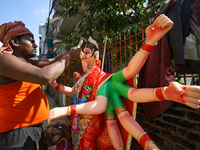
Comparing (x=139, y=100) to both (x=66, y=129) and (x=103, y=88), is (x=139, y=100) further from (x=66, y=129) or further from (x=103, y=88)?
(x=66, y=129)

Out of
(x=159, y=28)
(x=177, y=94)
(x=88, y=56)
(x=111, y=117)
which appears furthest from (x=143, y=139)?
(x=88, y=56)

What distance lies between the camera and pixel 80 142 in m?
1.43

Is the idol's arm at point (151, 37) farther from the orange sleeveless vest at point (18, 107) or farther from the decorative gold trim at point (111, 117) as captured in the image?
the orange sleeveless vest at point (18, 107)

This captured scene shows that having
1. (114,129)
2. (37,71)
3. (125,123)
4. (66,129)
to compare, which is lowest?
(66,129)

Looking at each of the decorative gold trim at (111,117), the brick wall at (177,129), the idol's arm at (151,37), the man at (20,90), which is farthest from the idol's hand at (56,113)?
the brick wall at (177,129)

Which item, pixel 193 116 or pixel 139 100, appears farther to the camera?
pixel 193 116

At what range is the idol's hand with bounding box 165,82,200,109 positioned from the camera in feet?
2.48

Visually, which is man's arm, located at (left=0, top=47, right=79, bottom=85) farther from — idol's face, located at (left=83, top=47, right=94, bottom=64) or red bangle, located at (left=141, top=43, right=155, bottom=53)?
red bangle, located at (left=141, top=43, right=155, bottom=53)

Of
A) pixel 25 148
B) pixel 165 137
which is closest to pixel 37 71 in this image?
pixel 25 148

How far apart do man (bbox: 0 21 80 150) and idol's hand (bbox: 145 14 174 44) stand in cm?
91

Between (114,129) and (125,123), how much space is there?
0.65 feet

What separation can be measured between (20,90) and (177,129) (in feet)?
6.60

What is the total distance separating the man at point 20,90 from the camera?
108 centimetres

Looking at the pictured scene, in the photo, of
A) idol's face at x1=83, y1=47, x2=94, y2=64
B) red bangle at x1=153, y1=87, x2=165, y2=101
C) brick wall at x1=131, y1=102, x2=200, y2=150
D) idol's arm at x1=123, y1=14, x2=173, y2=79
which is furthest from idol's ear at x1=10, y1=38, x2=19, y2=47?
brick wall at x1=131, y1=102, x2=200, y2=150
